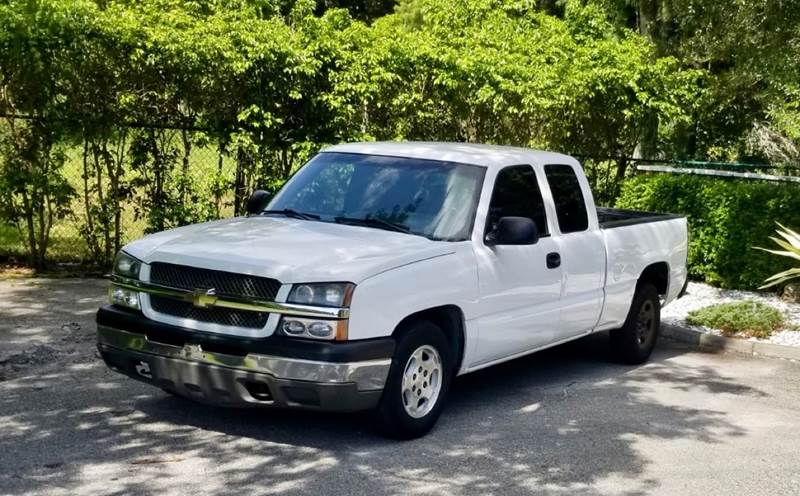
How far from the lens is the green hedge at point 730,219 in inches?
535

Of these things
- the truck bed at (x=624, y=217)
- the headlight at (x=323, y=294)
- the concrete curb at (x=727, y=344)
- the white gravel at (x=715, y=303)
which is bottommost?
the concrete curb at (x=727, y=344)

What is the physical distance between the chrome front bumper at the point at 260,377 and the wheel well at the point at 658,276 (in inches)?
160

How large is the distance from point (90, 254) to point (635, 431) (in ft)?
26.1

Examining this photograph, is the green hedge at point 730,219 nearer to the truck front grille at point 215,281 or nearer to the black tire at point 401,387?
the black tire at point 401,387

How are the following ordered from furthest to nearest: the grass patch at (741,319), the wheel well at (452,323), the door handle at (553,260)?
the grass patch at (741,319)
the door handle at (553,260)
the wheel well at (452,323)

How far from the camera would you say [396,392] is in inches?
264

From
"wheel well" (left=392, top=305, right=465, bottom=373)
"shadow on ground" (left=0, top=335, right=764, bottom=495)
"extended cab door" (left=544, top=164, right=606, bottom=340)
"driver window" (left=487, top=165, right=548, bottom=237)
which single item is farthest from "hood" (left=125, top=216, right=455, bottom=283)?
"extended cab door" (left=544, top=164, right=606, bottom=340)

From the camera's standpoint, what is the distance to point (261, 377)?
20.8ft

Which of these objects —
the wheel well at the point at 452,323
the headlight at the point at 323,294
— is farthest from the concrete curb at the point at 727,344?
the headlight at the point at 323,294

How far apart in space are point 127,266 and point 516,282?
2.73 metres

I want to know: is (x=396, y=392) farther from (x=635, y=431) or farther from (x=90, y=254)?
(x=90, y=254)

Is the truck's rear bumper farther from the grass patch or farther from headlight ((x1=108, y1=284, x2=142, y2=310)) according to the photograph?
the grass patch

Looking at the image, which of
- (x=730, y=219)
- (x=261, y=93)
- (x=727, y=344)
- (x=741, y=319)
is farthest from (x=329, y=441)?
(x=730, y=219)

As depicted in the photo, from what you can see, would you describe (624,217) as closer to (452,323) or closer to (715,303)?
(715,303)
